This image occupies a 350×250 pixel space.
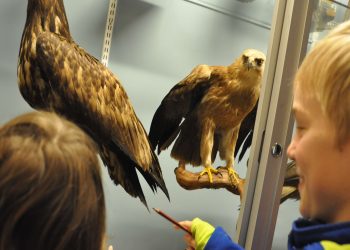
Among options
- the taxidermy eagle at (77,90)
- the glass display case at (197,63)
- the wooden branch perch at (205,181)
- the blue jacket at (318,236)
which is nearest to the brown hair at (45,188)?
the blue jacket at (318,236)

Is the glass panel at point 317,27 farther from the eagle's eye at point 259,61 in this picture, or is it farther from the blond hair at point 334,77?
the blond hair at point 334,77

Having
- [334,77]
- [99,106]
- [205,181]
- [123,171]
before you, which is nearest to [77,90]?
[99,106]

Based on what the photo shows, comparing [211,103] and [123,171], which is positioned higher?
[211,103]

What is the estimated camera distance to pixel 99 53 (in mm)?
1190

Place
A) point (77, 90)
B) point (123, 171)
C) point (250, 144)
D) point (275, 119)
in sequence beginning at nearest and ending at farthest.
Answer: point (77, 90)
point (123, 171)
point (275, 119)
point (250, 144)

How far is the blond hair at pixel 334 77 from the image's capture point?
58 centimetres

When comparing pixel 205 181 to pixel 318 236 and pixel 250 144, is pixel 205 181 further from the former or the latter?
pixel 318 236

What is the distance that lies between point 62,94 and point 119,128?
0.17 meters

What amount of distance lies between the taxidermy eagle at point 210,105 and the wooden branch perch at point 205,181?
2 cm

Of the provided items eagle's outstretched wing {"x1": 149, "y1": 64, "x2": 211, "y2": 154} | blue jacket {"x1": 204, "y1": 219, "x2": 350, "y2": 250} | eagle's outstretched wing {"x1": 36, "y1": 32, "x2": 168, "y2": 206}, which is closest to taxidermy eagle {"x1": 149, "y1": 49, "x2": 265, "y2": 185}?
eagle's outstretched wing {"x1": 149, "y1": 64, "x2": 211, "y2": 154}

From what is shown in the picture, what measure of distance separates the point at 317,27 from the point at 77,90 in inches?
28.0

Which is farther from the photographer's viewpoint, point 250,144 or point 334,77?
point 250,144

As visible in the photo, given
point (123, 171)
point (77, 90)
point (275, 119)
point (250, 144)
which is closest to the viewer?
point (77, 90)

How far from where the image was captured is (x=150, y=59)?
1275 mm
